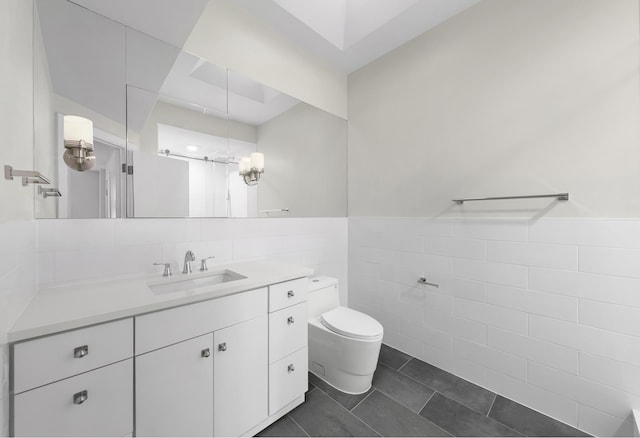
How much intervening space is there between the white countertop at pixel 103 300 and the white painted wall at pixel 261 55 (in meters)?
1.51

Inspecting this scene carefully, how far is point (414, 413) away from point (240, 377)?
111cm

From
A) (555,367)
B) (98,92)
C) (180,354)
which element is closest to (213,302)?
(180,354)

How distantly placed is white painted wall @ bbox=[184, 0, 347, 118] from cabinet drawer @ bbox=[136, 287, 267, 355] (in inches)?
63.4

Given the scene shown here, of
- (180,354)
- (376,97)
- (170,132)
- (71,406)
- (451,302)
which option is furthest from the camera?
(376,97)

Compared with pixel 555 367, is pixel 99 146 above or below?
above

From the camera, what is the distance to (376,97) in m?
2.38

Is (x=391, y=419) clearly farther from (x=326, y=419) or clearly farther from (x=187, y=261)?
(x=187, y=261)

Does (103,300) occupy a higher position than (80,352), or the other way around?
(103,300)

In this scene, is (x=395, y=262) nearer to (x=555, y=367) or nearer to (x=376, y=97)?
(x=555, y=367)

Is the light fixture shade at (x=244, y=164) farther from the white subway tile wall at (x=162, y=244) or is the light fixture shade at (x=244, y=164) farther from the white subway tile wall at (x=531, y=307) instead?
the white subway tile wall at (x=531, y=307)

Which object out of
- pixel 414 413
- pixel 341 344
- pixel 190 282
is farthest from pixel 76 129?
pixel 414 413

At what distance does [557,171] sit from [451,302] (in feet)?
3.61

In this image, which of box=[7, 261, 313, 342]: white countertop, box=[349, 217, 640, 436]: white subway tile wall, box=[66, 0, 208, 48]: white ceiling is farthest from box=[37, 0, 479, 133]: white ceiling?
box=[349, 217, 640, 436]: white subway tile wall

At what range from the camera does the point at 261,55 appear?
1.96 metres
